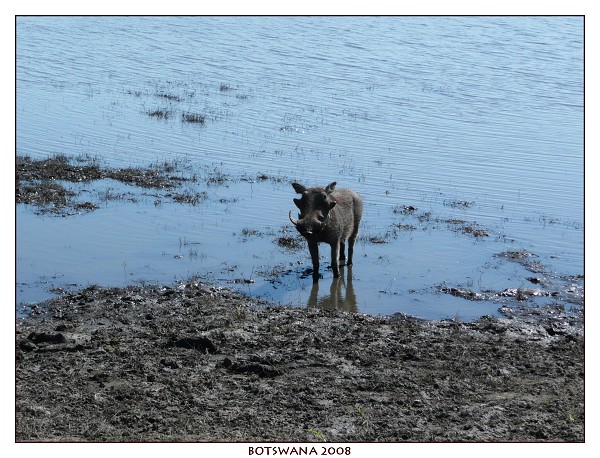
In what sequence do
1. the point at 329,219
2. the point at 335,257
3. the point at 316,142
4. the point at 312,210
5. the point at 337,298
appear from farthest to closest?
the point at 316,142, the point at 335,257, the point at 329,219, the point at 337,298, the point at 312,210

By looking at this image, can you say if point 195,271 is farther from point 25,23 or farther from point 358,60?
point 25,23

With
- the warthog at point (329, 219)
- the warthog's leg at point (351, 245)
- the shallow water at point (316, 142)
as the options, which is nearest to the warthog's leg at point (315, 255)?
the warthog at point (329, 219)

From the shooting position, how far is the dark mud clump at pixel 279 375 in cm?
742

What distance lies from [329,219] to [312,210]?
484 mm

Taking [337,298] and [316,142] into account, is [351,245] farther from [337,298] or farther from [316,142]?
[316,142]

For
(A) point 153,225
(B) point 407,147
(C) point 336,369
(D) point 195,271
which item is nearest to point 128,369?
(C) point 336,369

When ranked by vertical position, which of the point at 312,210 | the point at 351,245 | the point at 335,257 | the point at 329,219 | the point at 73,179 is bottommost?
the point at 335,257

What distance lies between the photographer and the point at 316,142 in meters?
20.2

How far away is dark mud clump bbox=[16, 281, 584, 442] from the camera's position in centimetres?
742

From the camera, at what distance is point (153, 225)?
14.0 m

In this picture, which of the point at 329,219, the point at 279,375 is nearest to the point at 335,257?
the point at 329,219

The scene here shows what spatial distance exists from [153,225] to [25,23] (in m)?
23.6

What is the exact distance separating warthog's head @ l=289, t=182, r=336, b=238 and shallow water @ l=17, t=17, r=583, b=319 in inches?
33.9

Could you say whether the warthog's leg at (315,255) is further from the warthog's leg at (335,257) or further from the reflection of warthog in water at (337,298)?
the warthog's leg at (335,257)
